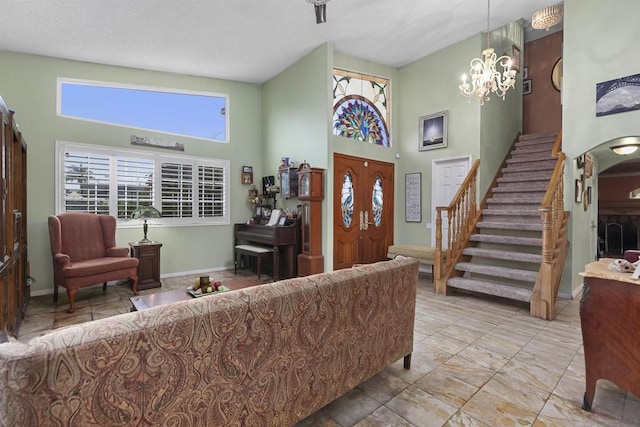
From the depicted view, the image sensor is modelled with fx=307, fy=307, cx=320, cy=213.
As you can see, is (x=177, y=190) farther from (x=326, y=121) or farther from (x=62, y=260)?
(x=326, y=121)

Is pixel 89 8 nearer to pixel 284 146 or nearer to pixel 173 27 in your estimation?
pixel 173 27

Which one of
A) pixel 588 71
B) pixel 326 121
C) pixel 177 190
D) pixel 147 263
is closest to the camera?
pixel 588 71

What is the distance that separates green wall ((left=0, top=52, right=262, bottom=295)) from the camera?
443cm

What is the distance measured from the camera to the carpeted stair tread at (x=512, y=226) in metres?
4.33

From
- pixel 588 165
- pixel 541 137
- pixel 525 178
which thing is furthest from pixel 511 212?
pixel 541 137

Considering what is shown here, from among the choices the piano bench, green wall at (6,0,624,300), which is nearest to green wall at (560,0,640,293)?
green wall at (6,0,624,300)

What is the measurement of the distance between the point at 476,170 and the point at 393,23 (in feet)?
8.82

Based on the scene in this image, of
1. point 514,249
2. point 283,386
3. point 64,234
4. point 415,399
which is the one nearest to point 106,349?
point 283,386

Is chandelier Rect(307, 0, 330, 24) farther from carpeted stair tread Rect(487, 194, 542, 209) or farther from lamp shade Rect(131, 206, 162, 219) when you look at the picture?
carpeted stair tread Rect(487, 194, 542, 209)

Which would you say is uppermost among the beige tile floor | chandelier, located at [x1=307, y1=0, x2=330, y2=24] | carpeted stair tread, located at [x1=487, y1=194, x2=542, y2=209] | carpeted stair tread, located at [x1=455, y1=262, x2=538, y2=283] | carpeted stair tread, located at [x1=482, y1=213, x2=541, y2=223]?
chandelier, located at [x1=307, y1=0, x2=330, y2=24]

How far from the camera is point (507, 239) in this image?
4.45m

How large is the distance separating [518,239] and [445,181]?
1786 mm

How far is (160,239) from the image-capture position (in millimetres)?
5484

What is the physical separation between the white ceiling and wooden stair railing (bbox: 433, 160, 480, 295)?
2.37 meters
